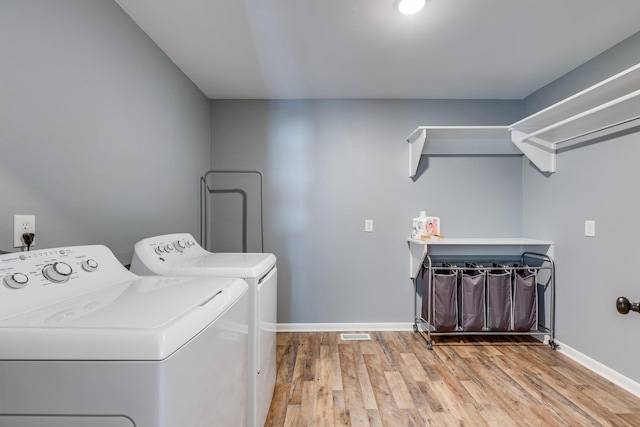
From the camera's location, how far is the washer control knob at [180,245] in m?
1.82

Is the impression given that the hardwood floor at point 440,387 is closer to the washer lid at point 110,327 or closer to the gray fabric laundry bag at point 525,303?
the gray fabric laundry bag at point 525,303

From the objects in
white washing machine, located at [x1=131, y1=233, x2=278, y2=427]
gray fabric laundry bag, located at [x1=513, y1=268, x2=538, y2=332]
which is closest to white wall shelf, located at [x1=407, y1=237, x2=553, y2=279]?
gray fabric laundry bag, located at [x1=513, y1=268, x2=538, y2=332]

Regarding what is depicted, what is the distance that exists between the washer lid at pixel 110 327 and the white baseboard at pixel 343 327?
82.5 inches

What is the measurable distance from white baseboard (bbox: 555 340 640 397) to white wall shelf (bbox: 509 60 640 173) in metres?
1.37

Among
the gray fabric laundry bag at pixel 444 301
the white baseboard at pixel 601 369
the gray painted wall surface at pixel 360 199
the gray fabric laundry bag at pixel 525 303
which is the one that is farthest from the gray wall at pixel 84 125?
the white baseboard at pixel 601 369

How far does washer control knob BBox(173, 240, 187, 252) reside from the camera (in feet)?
5.99

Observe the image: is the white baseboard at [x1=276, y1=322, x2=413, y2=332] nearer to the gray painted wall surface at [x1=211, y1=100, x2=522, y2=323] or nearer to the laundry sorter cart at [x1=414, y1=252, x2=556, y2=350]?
the gray painted wall surface at [x1=211, y1=100, x2=522, y2=323]

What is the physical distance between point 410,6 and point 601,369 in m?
2.54

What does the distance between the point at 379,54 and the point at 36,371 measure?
2.26m

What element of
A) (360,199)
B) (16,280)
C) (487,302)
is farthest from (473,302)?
(16,280)

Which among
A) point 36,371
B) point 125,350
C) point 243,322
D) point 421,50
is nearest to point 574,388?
point 243,322

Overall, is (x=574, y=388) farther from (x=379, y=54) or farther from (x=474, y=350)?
(x=379, y=54)

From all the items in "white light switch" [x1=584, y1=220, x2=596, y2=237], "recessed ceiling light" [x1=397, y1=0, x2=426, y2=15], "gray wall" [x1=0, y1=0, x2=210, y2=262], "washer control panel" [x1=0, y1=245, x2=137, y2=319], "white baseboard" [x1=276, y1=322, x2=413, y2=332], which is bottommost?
"white baseboard" [x1=276, y1=322, x2=413, y2=332]

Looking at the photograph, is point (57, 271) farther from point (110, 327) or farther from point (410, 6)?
point (410, 6)
